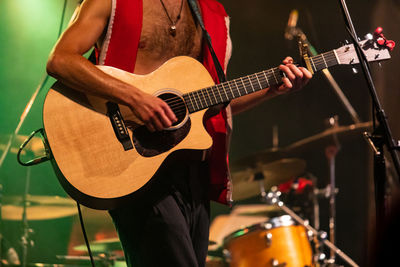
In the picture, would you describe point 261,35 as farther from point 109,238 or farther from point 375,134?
point 375,134

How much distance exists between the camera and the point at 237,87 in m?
2.49

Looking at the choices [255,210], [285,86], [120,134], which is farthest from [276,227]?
[120,134]

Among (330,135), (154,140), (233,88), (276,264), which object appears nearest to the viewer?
(154,140)

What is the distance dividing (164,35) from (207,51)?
27 cm

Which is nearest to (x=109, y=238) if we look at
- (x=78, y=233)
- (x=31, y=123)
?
(x=78, y=233)

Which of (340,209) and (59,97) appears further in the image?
(340,209)

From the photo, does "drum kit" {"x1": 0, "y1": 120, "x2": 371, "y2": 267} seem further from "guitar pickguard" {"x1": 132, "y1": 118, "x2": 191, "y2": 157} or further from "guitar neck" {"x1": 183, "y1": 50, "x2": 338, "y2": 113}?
"guitar pickguard" {"x1": 132, "y1": 118, "x2": 191, "y2": 157}

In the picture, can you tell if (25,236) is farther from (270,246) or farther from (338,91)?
(338,91)

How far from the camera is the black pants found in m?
2.14

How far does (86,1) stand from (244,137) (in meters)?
3.73

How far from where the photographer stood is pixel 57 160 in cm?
209

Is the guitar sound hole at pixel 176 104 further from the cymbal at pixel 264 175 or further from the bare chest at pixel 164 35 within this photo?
the cymbal at pixel 264 175

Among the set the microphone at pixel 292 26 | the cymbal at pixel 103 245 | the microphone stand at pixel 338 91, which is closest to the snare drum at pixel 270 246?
the cymbal at pixel 103 245

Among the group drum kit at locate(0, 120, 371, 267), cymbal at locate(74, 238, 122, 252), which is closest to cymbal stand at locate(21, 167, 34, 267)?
drum kit at locate(0, 120, 371, 267)
